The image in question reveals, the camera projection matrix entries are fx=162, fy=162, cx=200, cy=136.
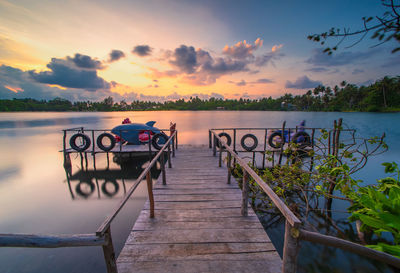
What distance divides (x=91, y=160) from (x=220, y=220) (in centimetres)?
1200

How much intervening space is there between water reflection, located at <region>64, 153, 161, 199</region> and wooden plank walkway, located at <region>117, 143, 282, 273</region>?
543cm

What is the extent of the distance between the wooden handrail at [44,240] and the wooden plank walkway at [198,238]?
0.96 meters

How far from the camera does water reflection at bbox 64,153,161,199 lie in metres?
7.75

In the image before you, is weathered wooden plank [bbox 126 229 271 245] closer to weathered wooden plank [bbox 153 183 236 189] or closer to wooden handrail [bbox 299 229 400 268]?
wooden handrail [bbox 299 229 400 268]

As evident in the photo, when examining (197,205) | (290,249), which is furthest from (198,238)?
(290,249)

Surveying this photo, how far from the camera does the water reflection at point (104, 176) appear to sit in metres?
7.75

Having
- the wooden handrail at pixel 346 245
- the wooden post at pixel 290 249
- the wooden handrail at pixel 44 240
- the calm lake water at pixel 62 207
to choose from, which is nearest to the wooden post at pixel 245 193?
the wooden post at pixel 290 249

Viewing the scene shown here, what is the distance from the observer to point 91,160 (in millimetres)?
11648

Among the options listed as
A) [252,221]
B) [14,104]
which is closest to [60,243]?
[252,221]

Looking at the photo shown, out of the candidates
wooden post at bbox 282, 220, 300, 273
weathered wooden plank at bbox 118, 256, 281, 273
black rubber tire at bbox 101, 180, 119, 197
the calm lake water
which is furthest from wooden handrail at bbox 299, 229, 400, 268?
black rubber tire at bbox 101, 180, 119, 197

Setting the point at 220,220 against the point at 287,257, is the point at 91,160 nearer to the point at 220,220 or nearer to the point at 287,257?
the point at 220,220

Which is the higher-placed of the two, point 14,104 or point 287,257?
point 14,104

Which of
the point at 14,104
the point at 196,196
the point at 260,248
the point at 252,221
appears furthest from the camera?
the point at 14,104

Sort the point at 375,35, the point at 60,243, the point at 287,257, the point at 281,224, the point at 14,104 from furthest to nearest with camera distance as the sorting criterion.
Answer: the point at 14,104
the point at 281,224
the point at 375,35
the point at 287,257
the point at 60,243
